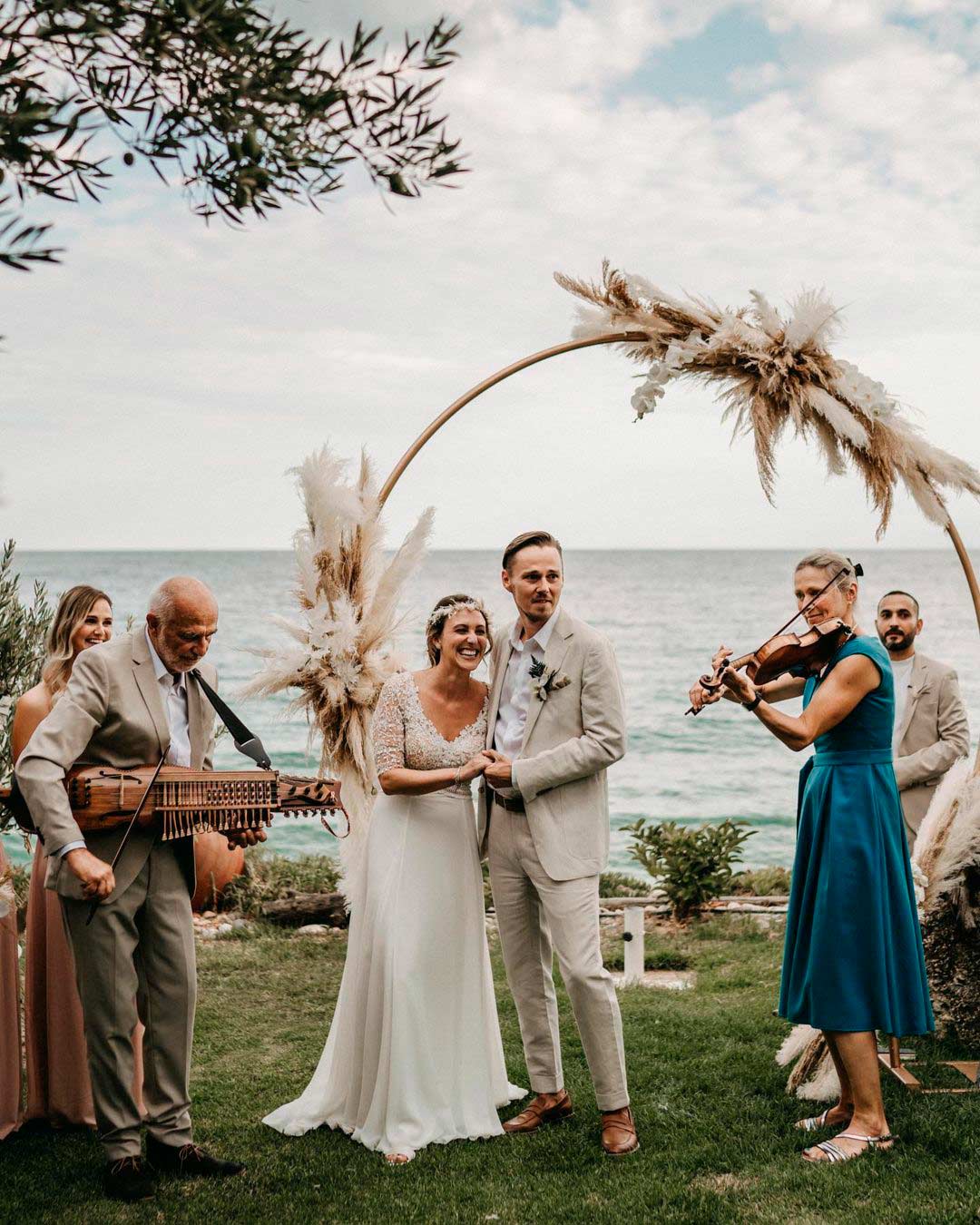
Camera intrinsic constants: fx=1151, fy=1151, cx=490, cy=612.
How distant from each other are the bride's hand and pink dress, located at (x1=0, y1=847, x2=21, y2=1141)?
1929mm

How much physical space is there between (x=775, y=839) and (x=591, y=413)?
36.4 m

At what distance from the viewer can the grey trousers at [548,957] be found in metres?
4.56

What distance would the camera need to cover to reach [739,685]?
4141 millimetres

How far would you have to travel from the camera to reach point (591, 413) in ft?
175

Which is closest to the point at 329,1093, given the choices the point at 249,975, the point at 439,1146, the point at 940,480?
the point at 439,1146

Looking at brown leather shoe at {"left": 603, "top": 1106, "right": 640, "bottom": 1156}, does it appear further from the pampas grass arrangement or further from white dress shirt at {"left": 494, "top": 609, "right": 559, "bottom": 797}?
the pampas grass arrangement

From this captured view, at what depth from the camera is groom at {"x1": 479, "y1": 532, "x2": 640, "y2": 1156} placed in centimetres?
457

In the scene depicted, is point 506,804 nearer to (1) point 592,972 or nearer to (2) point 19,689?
(1) point 592,972

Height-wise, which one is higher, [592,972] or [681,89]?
[681,89]

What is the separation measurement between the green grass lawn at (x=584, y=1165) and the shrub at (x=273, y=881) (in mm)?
3941

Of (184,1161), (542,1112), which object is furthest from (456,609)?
(184,1161)

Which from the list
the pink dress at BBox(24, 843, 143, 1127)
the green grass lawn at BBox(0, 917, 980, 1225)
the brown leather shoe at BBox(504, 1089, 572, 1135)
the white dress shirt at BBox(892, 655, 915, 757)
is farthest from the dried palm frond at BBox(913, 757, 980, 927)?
the pink dress at BBox(24, 843, 143, 1127)

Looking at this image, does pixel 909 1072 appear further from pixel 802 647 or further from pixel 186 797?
pixel 186 797

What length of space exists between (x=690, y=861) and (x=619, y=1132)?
16.8 ft
